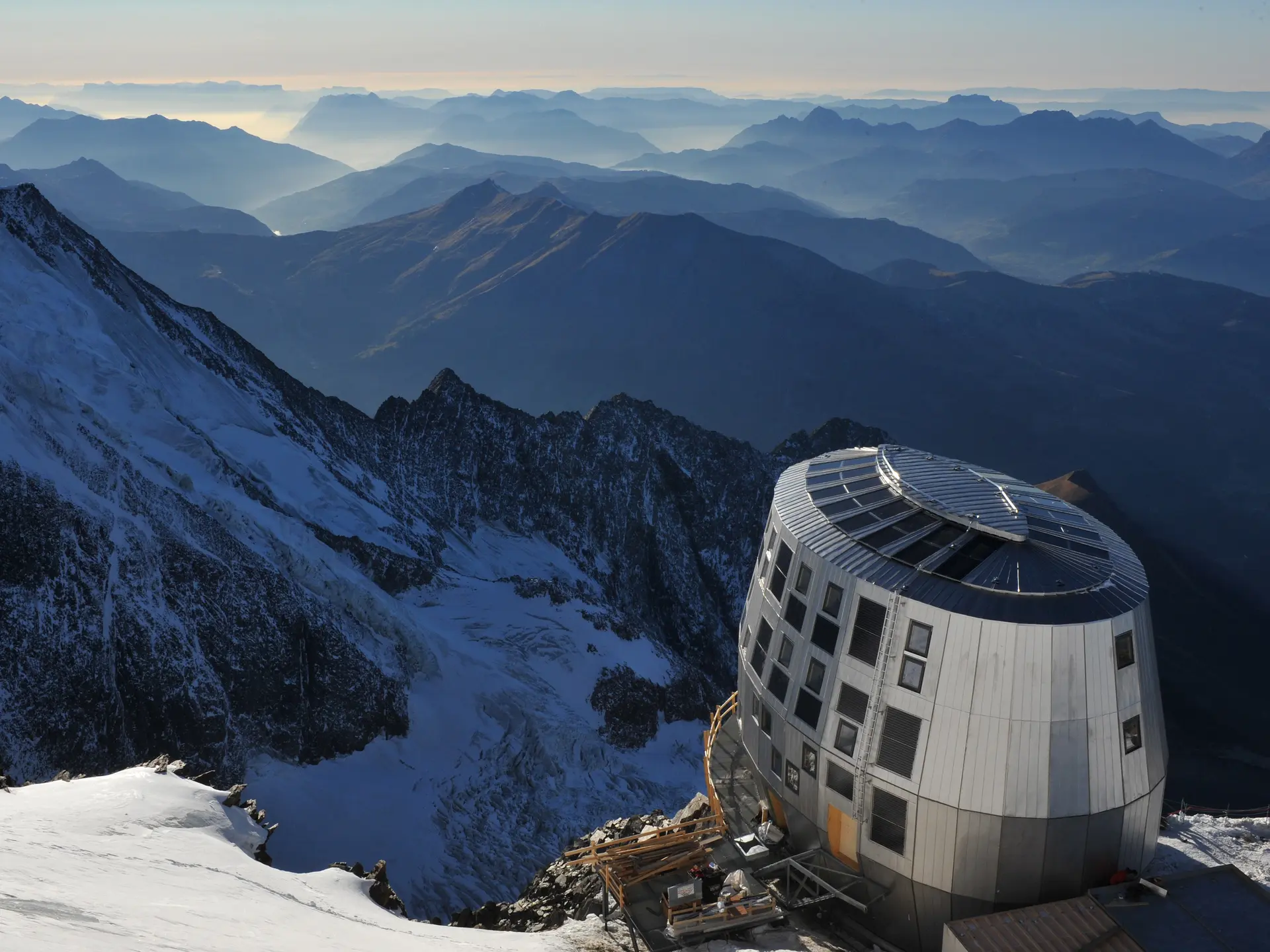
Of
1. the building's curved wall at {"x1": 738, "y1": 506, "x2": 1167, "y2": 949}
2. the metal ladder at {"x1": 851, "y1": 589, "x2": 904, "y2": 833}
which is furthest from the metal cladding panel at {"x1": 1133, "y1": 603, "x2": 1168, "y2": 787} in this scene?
the metal ladder at {"x1": 851, "y1": 589, "x2": 904, "y2": 833}

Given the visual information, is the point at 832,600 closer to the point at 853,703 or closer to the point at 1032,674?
the point at 853,703

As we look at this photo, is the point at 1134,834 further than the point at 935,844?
Yes

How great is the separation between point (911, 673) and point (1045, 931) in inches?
287

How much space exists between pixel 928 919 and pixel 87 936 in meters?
22.4

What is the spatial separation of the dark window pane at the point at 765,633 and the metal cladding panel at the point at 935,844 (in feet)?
24.2

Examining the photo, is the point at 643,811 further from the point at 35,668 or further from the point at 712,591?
the point at 712,591

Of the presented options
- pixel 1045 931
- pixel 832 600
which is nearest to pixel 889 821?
pixel 1045 931

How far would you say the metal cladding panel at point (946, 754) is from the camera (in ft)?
87.8

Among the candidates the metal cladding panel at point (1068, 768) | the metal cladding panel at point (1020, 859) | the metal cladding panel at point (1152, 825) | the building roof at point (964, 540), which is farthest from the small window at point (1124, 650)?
the metal cladding panel at point (1020, 859)

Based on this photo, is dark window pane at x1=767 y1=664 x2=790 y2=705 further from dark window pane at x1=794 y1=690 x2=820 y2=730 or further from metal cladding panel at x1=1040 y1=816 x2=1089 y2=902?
metal cladding panel at x1=1040 y1=816 x2=1089 y2=902

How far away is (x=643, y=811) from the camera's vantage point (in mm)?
67812

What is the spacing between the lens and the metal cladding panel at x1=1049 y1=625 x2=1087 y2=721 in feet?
85.5

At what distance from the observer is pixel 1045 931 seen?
24516 mm

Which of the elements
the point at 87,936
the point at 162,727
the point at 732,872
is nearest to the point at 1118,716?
the point at 732,872
